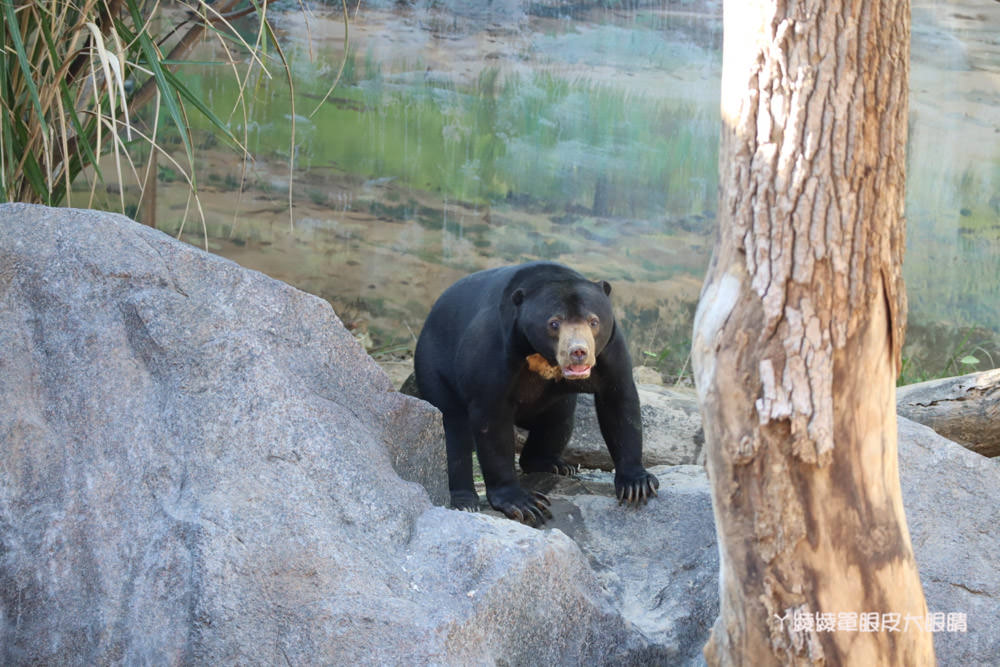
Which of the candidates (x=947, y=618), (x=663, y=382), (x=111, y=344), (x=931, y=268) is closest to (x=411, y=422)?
(x=111, y=344)

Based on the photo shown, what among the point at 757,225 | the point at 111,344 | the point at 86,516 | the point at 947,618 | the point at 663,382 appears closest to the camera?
the point at 757,225

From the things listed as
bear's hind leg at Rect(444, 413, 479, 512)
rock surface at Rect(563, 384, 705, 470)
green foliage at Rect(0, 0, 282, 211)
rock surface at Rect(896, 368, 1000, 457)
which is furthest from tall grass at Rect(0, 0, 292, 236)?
rock surface at Rect(896, 368, 1000, 457)

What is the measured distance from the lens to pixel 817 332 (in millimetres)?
2049

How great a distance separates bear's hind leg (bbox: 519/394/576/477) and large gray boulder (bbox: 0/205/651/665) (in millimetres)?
1594

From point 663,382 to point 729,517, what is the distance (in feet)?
15.4

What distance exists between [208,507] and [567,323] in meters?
1.69

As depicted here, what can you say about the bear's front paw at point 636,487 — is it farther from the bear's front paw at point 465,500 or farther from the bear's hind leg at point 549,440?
the bear's hind leg at point 549,440

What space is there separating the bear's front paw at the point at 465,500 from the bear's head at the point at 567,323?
2.09 ft

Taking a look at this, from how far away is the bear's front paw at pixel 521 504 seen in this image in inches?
142

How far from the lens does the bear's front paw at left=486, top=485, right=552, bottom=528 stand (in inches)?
142

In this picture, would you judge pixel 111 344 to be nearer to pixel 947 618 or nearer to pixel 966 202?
pixel 947 618

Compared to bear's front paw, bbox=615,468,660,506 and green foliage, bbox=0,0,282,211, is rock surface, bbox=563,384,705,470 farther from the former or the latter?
green foliage, bbox=0,0,282,211

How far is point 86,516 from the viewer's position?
244 centimetres

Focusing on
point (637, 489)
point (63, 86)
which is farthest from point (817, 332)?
point (63, 86)
